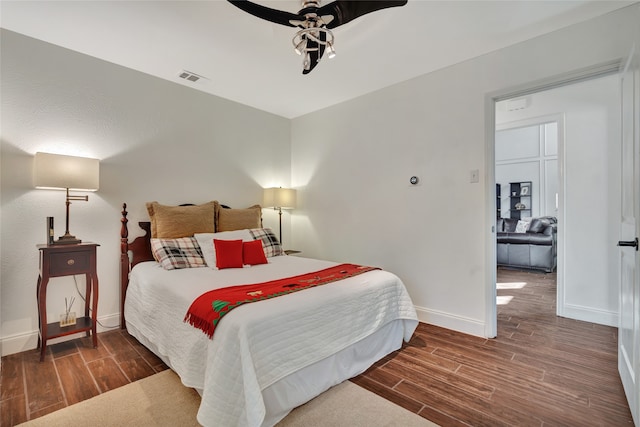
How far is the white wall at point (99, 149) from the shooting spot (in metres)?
2.45

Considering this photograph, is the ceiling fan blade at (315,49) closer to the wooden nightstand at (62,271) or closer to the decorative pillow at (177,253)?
the decorative pillow at (177,253)

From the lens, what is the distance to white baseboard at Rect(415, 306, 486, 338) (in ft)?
9.22

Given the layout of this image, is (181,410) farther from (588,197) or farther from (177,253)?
(588,197)

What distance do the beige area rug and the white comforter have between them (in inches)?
7.1

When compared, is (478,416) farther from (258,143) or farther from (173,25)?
(258,143)

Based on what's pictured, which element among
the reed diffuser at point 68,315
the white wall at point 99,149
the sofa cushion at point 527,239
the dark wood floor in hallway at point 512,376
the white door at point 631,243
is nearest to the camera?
the white door at point 631,243

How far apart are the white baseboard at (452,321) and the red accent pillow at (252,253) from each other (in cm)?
177

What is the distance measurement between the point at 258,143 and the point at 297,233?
1467 mm

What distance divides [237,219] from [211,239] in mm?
679

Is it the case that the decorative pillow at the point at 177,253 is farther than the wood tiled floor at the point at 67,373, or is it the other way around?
the decorative pillow at the point at 177,253

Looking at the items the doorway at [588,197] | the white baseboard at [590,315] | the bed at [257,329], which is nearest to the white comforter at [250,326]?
the bed at [257,329]

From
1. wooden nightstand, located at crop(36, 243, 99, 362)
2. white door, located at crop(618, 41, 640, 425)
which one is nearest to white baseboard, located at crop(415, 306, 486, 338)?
white door, located at crop(618, 41, 640, 425)

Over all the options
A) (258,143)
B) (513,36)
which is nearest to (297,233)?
(258,143)

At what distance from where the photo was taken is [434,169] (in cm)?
314
